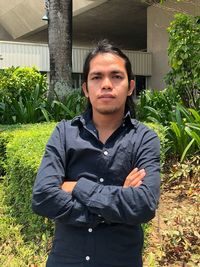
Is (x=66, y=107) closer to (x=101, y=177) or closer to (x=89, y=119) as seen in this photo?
(x=89, y=119)

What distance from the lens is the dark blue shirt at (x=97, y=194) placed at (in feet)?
5.98

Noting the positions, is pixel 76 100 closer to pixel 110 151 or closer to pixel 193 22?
pixel 193 22

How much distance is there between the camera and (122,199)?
5.94 feet

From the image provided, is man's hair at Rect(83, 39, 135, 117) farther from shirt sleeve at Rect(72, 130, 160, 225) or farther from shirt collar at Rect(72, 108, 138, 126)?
shirt sleeve at Rect(72, 130, 160, 225)

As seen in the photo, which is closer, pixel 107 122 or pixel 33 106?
pixel 107 122

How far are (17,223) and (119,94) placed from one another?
298cm

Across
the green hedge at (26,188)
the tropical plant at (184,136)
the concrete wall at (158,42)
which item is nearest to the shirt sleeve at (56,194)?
the green hedge at (26,188)

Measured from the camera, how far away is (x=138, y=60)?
67.3ft

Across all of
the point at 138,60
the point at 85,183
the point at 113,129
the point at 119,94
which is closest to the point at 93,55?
the point at 119,94

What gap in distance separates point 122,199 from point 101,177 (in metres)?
0.18

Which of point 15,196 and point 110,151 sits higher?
point 110,151

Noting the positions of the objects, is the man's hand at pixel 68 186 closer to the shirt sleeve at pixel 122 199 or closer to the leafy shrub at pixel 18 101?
the shirt sleeve at pixel 122 199

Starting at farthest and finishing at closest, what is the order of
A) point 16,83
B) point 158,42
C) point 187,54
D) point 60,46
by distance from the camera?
point 158,42, point 16,83, point 60,46, point 187,54

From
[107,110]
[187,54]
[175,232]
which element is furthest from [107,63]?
[187,54]
